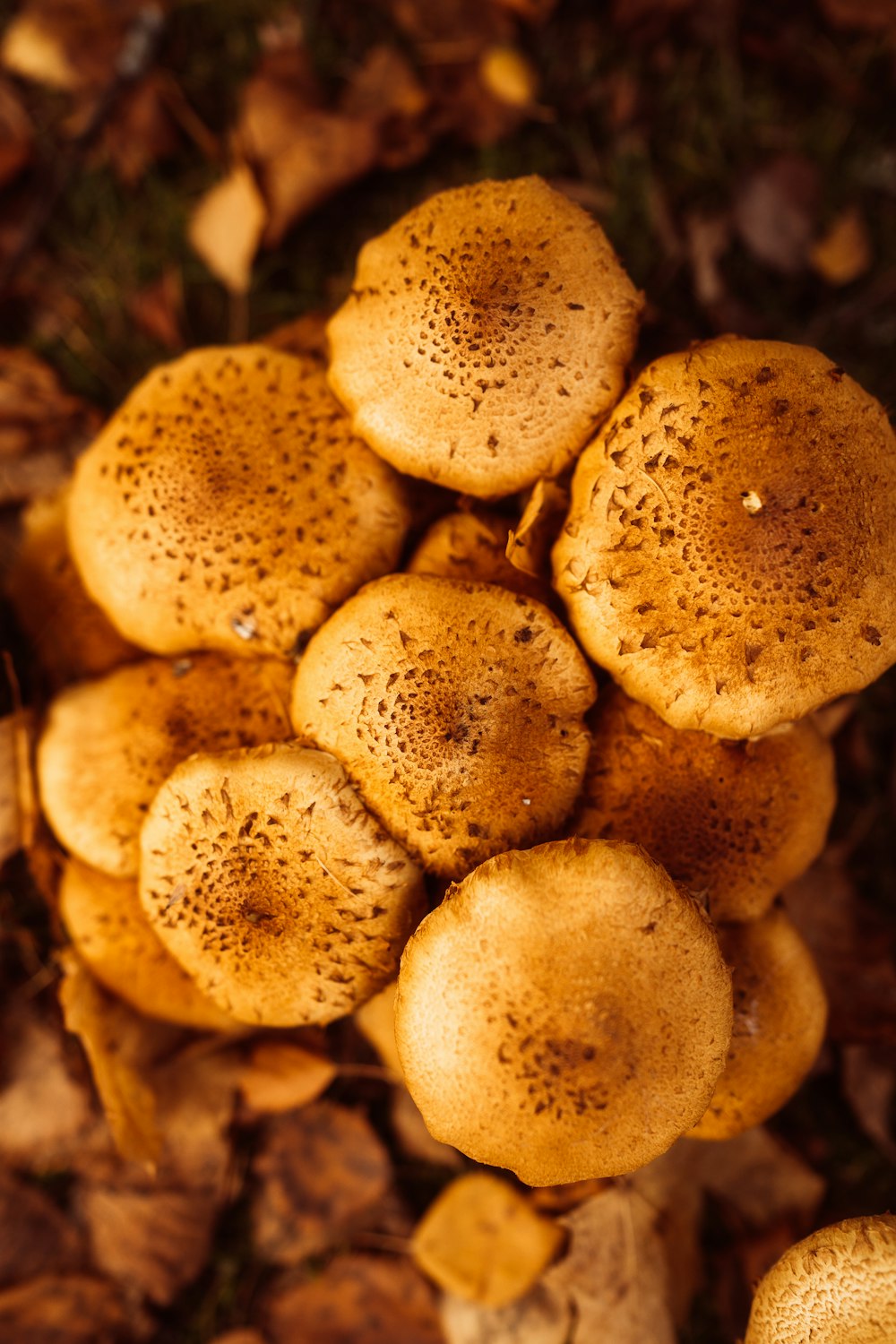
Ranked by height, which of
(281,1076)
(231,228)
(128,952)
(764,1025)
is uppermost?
(231,228)

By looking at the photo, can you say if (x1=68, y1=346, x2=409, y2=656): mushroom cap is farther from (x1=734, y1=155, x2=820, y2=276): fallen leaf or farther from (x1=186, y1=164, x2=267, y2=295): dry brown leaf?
(x1=734, y1=155, x2=820, y2=276): fallen leaf

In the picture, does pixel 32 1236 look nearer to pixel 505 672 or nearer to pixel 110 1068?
pixel 110 1068

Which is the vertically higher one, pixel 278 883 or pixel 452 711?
pixel 452 711

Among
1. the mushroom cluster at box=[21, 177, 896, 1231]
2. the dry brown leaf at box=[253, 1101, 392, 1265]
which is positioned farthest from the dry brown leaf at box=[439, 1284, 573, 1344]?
the mushroom cluster at box=[21, 177, 896, 1231]

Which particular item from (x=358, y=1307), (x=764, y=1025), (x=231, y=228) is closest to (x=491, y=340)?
(x=231, y=228)

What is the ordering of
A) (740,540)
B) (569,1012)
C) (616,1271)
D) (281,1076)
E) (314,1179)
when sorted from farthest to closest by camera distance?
(314,1179) < (281,1076) < (616,1271) < (740,540) < (569,1012)

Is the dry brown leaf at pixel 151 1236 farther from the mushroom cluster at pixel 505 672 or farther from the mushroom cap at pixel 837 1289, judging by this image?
the mushroom cap at pixel 837 1289
